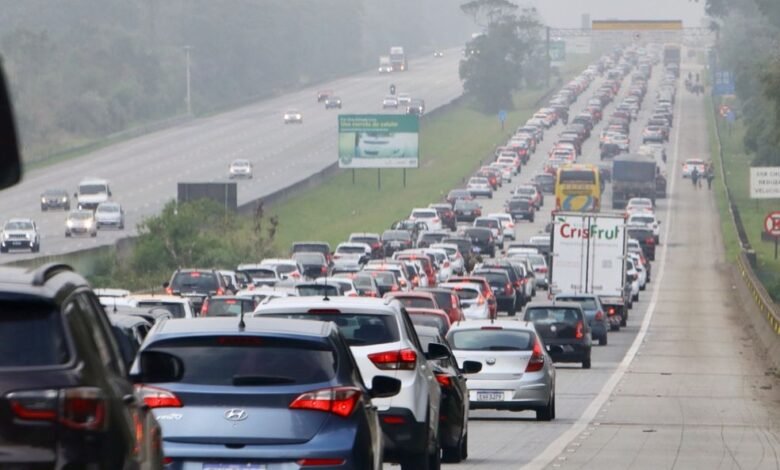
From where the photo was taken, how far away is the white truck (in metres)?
54.7

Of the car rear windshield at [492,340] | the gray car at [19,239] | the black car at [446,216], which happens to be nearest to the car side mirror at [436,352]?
the car rear windshield at [492,340]

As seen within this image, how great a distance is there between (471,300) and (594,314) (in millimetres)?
4321

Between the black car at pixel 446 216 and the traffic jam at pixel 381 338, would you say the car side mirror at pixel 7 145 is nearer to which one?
the traffic jam at pixel 381 338

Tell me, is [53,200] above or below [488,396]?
below

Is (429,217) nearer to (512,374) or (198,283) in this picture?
(198,283)

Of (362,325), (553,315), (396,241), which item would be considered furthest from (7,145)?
(396,241)

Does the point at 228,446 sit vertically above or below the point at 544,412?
above

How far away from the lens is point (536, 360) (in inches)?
1034

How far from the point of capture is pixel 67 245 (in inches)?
3012

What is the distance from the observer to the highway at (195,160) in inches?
3637

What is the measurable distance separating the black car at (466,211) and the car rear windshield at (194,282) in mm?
49825

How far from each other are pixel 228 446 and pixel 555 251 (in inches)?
1747

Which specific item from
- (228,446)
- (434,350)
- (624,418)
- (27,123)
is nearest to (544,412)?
(624,418)

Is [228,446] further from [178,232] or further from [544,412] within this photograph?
[178,232]
